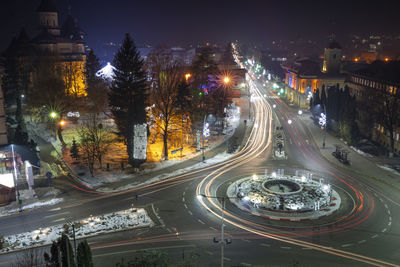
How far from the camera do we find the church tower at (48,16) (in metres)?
85.8

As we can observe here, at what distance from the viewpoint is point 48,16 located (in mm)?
86125

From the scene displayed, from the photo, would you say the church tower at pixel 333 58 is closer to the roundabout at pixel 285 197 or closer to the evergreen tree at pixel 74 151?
the roundabout at pixel 285 197

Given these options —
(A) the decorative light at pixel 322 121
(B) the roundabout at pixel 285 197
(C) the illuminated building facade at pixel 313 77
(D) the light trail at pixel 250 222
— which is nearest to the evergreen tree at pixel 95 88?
(D) the light trail at pixel 250 222

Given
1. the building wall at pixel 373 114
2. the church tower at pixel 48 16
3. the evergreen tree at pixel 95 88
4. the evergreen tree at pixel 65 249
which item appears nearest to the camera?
the evergreen tree at pixel 65 249

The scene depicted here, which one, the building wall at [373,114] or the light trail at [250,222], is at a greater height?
the building wall at [373,114]

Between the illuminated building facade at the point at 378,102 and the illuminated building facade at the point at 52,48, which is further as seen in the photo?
the illuminated building facade at the point at 52,48

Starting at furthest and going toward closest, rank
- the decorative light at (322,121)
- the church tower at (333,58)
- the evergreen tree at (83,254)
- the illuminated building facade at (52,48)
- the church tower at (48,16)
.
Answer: the church tower at (333,58) < the church tower at (48,16) < the illuminated building facade at (52,48) < the decorative light at (322,121) < the evergreen tree at (83,254)

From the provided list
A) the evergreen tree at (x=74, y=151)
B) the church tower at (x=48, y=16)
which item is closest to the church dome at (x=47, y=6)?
the church tower at (x=48, y=16)

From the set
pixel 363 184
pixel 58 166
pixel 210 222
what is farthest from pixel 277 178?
pixel 58 166

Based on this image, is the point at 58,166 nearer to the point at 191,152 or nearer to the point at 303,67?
the point at 191,152

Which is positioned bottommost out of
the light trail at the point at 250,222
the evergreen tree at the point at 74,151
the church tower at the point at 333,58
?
the light trail at the point at 250,222

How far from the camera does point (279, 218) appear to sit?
30.4 metres

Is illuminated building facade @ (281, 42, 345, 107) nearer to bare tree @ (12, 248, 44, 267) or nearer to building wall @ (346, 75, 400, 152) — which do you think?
building wall @ (346, 75, 400, 152)

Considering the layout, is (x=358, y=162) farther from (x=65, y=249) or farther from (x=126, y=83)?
(x=65, y=249)
